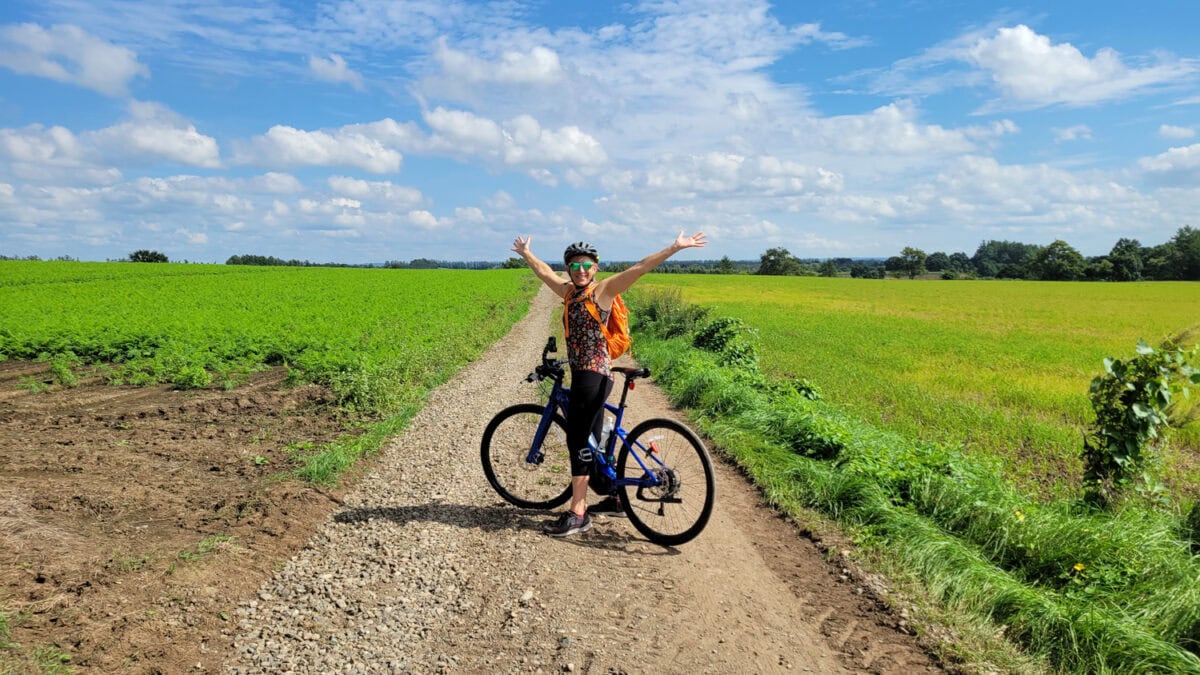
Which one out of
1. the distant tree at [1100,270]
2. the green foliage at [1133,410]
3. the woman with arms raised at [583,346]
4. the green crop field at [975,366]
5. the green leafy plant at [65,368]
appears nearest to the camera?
the woman with arms raised at [583,346]

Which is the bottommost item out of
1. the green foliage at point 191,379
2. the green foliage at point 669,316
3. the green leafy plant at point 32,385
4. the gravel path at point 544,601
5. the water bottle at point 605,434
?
the gravel path at point 544,601

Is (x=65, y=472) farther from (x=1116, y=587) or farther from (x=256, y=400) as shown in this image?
(x=1116, y=587)

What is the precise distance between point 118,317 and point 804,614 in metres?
21.5

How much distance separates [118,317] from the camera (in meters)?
19.2

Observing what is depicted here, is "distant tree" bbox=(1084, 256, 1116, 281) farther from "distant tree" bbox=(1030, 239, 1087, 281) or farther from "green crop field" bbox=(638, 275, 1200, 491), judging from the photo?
"green crop field" bbox=(638, 275, 1200, 491)

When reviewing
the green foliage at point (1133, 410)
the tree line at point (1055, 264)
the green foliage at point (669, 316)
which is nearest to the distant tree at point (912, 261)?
the tree line at point (1055, 264)

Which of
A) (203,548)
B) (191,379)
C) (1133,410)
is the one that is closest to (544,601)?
(203,548)

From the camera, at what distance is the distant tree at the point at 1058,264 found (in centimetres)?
9712

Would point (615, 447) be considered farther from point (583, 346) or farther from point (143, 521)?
point (143, 521)

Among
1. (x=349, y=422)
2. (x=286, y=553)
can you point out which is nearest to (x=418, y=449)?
(x=349, y=422)

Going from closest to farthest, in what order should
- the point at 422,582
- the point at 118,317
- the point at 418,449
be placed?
the point at 422,582 < the point at 418,449 < the point at 118,317

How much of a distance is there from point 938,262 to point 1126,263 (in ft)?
136

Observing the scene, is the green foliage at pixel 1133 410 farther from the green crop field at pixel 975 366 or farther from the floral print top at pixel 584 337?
the floral print top at pixel 584 337

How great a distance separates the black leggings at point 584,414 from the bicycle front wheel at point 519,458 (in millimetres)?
302
